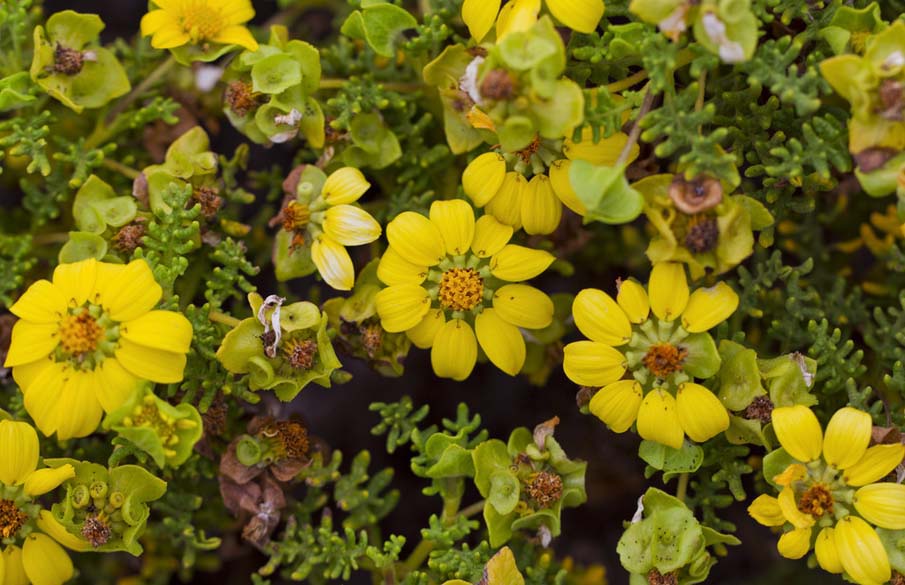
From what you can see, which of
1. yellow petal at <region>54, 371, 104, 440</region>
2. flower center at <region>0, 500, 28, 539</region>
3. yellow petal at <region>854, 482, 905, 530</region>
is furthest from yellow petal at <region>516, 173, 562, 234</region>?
flower center at <region>0, 500, 28, 539</region>

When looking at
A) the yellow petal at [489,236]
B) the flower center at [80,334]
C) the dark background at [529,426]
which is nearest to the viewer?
the flower center at [80,334]

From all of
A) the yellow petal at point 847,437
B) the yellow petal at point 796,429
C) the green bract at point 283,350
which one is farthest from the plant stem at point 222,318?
the yellow petal at point 847,437

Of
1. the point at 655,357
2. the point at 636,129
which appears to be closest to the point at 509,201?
the point at 636,129

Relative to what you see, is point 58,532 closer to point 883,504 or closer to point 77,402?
point 77,402

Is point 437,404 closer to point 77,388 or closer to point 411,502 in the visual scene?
point 411,502

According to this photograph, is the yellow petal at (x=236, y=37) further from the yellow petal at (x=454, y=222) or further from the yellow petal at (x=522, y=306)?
the yellow petal at (x=522, y=306)
